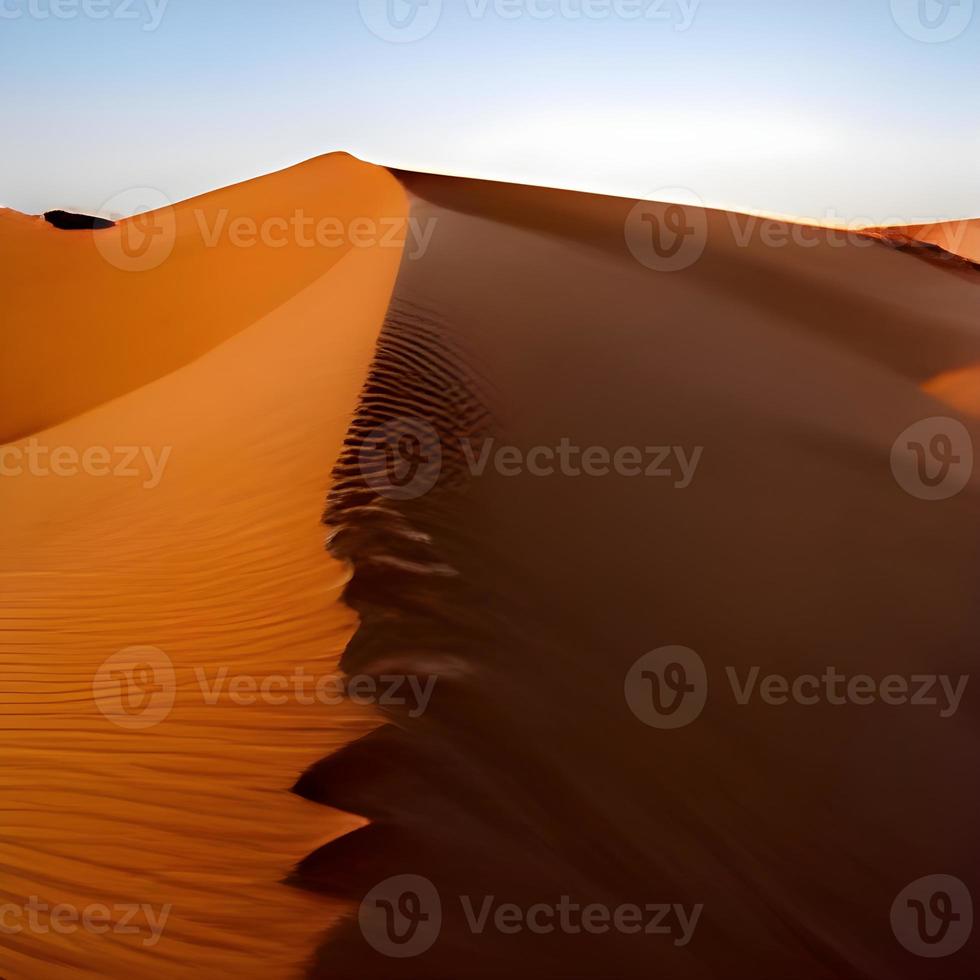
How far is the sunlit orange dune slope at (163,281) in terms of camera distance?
30.0ft

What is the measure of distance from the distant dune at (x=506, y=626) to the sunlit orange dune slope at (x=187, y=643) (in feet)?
0.05

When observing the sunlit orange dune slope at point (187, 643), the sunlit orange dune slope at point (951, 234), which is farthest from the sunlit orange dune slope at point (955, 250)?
the sunlit orange dune slope at point (187, 643)

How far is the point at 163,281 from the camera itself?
991 cm

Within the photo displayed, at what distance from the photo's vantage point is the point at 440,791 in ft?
10.1

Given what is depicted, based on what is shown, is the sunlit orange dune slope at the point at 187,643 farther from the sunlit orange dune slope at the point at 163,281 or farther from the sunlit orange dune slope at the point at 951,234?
the sunlit orange dune slope at the point at 951,234

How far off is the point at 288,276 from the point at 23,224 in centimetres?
421

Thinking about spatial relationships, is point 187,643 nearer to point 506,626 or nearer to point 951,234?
point 506,626

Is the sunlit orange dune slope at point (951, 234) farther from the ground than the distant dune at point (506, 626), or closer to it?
farther from the ground

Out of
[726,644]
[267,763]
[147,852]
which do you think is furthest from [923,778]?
[147,852]

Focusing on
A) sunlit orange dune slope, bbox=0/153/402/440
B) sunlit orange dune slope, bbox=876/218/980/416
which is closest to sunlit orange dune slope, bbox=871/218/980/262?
sunlit orange dune slope, bbox=876/218/980/416

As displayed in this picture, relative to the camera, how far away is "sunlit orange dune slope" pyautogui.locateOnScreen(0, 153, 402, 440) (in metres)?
9.15

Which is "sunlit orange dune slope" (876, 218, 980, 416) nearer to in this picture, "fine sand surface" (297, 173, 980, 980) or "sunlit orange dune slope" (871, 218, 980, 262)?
"sunlit orange dune slope" (871, 218, 980, 262)

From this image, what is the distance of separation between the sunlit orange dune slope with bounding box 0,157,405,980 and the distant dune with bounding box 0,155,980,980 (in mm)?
16

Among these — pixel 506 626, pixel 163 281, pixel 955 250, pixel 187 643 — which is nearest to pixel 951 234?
pixel 955 250
